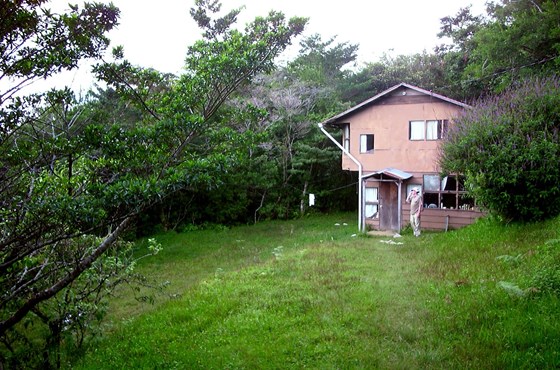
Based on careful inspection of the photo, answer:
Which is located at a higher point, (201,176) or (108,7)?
(108,7)

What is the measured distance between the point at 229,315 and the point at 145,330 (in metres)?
1.40

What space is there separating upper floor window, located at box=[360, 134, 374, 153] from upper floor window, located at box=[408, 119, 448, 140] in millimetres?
1668

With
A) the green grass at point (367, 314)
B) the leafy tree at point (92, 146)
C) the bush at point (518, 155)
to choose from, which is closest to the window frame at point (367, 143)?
the bush at point (518, 155)

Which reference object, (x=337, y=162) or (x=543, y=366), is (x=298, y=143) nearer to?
(x=337, y=162)

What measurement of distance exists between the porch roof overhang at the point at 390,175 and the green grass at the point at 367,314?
5003 mm

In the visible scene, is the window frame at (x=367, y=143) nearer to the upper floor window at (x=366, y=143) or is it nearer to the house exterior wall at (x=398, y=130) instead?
the upper floor window at (x=366, y=143)

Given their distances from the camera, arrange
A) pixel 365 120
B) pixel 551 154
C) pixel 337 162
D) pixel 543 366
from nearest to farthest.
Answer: pixel 543 366, pixel 551 154, pixel 365 120, pixel 337 162

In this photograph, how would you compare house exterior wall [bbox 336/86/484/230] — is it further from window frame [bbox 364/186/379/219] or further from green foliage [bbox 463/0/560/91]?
green foliage [bbox 463/0/560/91]

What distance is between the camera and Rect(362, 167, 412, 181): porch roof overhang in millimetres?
16266

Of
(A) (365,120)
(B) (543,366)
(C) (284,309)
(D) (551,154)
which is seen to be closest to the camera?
(B) (543,366)

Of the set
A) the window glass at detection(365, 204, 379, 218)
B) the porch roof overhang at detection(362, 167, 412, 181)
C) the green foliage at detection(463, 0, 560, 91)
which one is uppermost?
the green foliage at detection(463, 0, 560, 91)

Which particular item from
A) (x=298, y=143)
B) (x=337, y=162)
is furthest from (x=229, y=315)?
(x=337, y=162)

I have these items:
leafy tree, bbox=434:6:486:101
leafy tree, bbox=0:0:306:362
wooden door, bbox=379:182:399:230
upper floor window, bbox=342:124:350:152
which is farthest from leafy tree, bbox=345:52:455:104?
leafy tree, bbox=0:0:306:362

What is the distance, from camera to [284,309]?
709 cm
